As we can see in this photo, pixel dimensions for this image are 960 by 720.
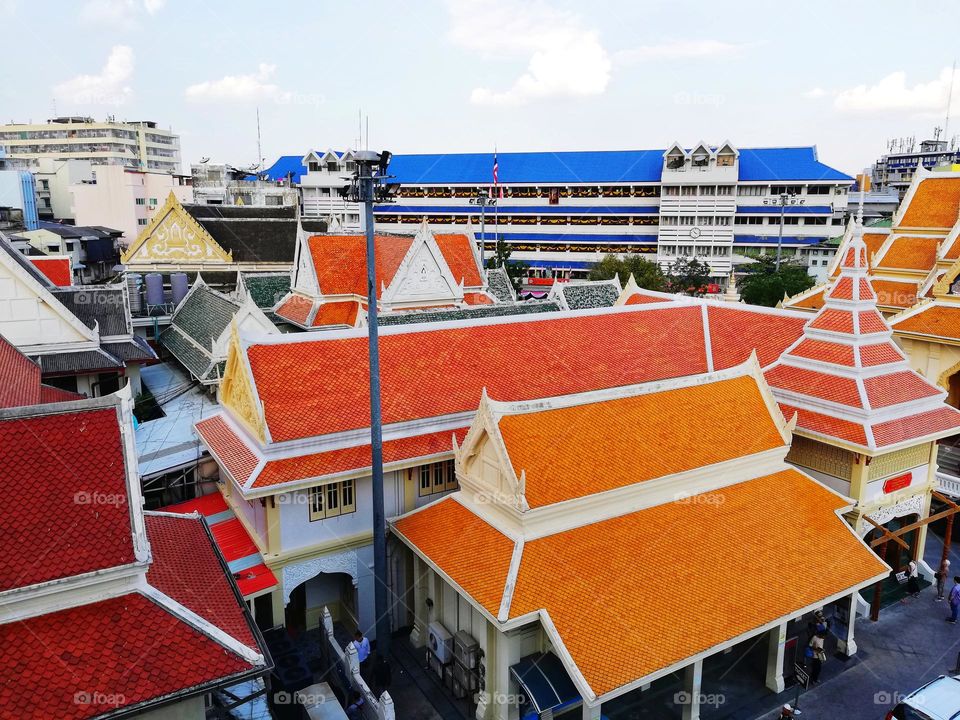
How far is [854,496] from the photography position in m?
20.2

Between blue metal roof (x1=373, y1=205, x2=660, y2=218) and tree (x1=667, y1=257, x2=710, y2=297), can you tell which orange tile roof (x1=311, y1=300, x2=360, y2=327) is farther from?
blue metal roof (x1=373, y1=205, x2=660, y2=218)

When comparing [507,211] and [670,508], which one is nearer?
[670,508]

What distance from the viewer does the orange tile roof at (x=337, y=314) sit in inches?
1307

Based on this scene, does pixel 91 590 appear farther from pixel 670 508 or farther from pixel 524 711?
pixel 670 508

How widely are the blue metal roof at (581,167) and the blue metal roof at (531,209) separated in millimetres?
2820

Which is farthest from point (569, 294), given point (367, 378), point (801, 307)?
point (367, 378)

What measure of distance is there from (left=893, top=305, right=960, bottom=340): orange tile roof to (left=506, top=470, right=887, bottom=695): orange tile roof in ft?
52.8

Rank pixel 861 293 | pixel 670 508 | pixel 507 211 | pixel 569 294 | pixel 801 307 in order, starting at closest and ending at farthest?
pixel 670 508 → pixel 861 293 → pixel 801 307 → pixel 569 294 → pixel 507 211

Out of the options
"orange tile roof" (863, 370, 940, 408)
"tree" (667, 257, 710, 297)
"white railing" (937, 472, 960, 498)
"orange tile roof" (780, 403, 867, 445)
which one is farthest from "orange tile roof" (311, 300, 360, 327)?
"tree" (667, 257, 710, 297)

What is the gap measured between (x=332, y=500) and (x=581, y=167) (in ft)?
229

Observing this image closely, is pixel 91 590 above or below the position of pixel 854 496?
above

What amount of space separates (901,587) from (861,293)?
930 cm

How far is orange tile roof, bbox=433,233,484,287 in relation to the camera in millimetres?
39750

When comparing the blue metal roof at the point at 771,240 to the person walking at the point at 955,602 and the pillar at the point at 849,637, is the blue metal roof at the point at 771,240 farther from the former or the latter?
the pillar at the point at 849,637
